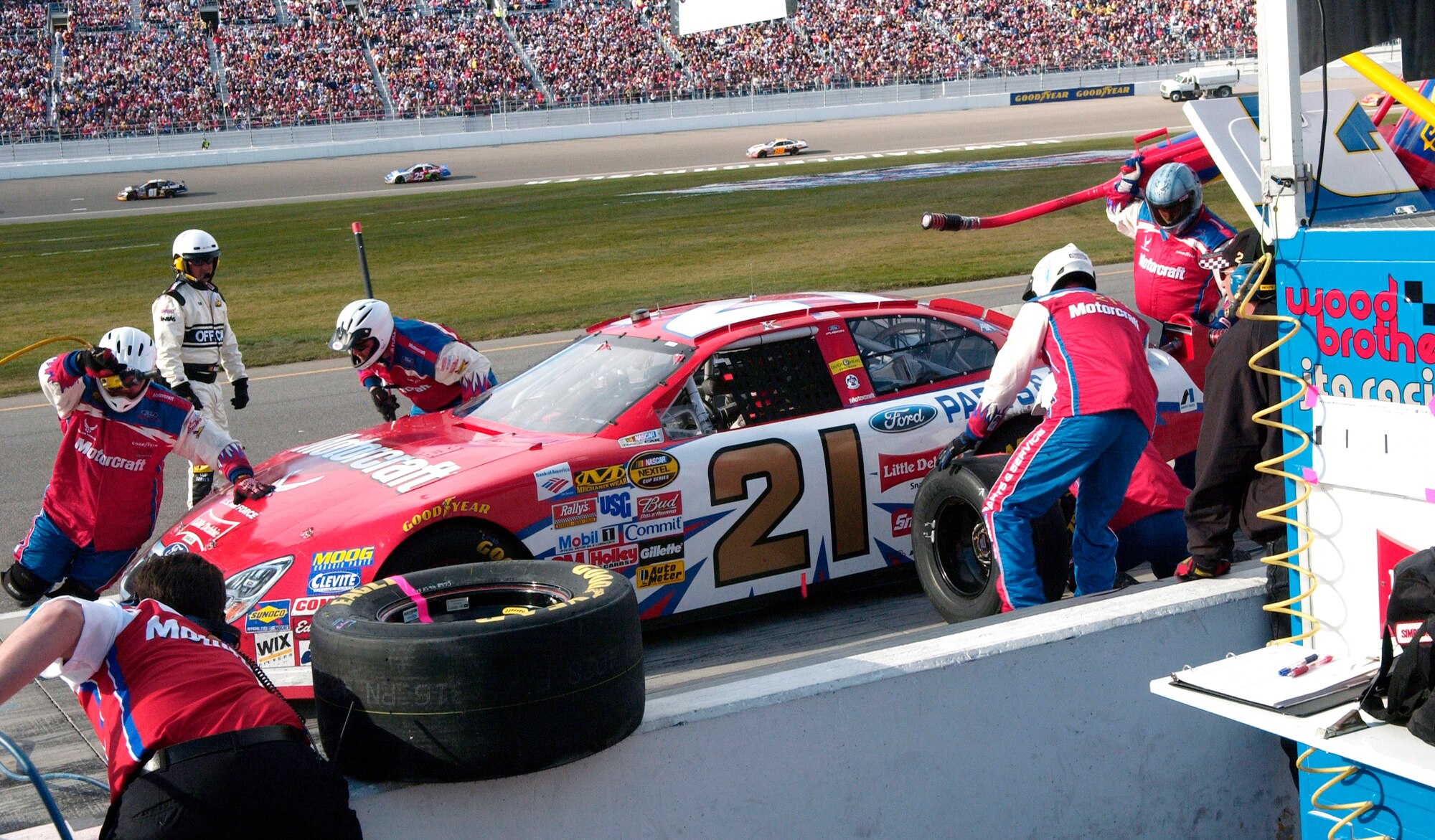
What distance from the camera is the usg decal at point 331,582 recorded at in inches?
205

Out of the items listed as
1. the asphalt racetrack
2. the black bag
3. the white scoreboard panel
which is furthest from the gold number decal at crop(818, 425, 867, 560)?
the asphalt racetrack

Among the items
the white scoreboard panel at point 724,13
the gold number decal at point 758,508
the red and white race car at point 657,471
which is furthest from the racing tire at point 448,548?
the white scoreboard panel at point 724,13

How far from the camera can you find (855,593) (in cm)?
666

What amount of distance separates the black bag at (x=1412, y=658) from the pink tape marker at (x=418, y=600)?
2.38 m

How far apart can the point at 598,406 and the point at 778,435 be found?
84cm

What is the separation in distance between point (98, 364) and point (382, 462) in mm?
1510

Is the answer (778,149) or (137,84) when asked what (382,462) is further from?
(137,84)

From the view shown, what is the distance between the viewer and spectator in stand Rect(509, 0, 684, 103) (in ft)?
186

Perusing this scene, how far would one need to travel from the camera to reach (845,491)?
621cm

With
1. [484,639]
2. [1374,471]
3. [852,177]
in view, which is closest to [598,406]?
[484,639]

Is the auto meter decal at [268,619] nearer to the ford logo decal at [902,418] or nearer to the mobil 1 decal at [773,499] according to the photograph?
the mobil 1 decal at [773,499]

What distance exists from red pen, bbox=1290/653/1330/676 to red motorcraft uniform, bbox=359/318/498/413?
4.84 metres

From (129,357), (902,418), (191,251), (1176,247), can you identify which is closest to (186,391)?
(191,251)

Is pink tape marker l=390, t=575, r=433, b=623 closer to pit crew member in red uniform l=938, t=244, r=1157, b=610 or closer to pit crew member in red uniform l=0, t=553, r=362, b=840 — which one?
pit crew member in red uniform l=0, t=553, r=362, b=840
